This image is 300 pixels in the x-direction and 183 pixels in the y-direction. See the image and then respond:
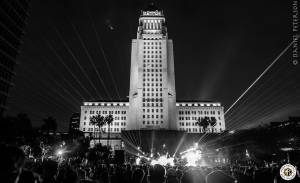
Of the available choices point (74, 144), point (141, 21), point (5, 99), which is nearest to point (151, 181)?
point (5, 99)

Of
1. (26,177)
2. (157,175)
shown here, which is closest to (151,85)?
(157,175)

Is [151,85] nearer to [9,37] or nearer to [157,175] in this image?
[9,37]

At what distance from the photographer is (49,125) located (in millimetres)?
82875

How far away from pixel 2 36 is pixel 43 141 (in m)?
34.0

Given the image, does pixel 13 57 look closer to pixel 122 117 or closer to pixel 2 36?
pixel 2 36

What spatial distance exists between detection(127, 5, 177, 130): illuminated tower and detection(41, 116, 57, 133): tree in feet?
119

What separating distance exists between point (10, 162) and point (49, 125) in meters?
87.5

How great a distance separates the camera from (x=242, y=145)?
7025cm

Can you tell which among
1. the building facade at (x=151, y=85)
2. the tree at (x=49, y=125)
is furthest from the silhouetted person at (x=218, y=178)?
the building facade at (x=151, y=85)

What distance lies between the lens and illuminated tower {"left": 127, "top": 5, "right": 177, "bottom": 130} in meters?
108

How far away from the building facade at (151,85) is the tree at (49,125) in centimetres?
3632

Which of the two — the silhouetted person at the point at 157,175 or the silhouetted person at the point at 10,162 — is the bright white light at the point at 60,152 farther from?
the silhouetted person at the point at 10,162

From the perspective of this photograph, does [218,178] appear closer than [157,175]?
Yes

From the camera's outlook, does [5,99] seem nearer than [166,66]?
Yes
